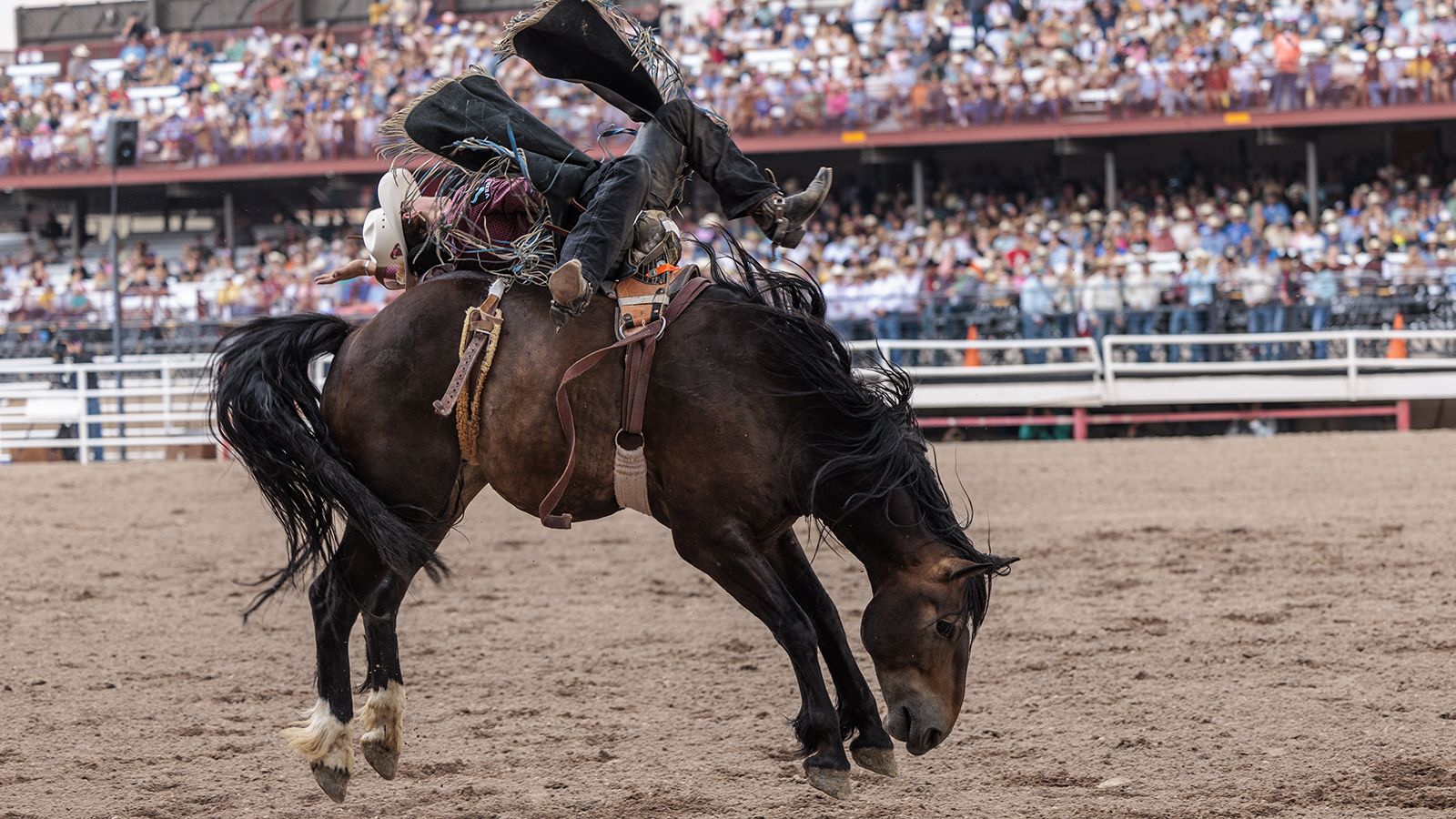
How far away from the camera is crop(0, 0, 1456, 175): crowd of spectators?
19.0 m

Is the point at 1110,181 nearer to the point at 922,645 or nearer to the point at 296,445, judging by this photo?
the point at 922,645

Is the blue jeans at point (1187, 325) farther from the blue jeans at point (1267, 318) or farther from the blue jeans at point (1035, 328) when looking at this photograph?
the blue jeans at point (1035, 328)

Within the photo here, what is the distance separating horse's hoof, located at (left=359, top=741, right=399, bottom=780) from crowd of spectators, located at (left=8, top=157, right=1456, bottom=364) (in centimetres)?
771

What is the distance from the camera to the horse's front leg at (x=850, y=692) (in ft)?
11.5

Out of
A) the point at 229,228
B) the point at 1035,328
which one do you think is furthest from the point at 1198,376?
the point at 229,228

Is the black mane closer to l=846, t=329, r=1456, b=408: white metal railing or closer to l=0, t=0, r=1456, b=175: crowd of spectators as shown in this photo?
l=846, t=329, r=1456, b=408: white metal railing

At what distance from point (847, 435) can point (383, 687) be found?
1.66 m

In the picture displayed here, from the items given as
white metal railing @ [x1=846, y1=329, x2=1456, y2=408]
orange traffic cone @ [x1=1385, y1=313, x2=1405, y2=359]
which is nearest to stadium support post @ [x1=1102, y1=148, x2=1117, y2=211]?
white metal railing @ [x1=846, y1=329, x2=1456, y2=408]

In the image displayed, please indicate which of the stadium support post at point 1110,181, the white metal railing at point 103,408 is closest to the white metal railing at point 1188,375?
the stadium support post at point 1110,181

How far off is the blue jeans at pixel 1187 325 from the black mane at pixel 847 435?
441 inches

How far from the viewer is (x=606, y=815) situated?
3.70m

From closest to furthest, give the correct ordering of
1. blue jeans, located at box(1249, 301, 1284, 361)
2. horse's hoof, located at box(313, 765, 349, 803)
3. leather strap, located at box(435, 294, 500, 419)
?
leather strap, located at box(435, 294, 500, 419) → horse's hoof, located at box(313, 765, 349, 803) → blue jeans, located at box(1249, 301, 1284, 361)

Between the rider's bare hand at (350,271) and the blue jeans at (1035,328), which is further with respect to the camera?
the blue jeans at (1035,328)

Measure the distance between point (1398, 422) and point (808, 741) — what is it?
12.4 meters
